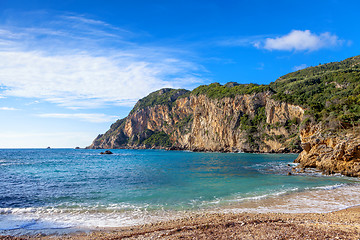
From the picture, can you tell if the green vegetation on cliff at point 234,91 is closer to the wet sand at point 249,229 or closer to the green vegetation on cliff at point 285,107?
the green vegetation on cliff at point 285,107

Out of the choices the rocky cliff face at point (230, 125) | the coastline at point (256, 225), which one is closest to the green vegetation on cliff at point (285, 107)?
the rocky cliff face at point (230, 125)

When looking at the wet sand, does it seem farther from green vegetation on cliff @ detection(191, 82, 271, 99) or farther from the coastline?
green vegetation on cliff @ detection(191, 82, 271, 99)

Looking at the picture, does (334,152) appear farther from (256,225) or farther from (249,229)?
(249,229)

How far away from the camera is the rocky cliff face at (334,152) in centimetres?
2397

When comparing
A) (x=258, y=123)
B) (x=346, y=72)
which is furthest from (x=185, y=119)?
(x=346, y=72)

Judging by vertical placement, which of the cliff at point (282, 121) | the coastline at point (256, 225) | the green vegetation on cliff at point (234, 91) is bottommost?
the coastline at point (256, 225)

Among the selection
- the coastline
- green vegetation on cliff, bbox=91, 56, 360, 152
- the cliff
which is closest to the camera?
the coastline

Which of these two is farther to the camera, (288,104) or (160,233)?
(288,104)

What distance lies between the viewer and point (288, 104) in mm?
79750

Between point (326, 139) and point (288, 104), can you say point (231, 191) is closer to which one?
point (326, 139)

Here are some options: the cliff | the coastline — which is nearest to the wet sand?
the coastline

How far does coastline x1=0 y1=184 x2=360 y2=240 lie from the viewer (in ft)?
24.9

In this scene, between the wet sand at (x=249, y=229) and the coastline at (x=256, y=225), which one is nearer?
the wet sand at (x=249, y=229)

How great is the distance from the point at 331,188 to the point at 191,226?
48.0 ft
